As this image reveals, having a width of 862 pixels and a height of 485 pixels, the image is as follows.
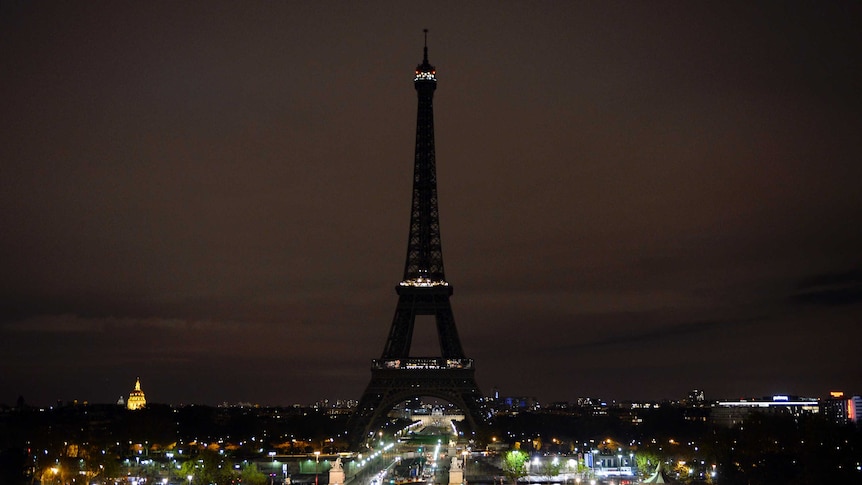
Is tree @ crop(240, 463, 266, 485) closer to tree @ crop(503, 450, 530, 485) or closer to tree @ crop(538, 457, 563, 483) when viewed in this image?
tree @ crop(503, 450, 530, 485)

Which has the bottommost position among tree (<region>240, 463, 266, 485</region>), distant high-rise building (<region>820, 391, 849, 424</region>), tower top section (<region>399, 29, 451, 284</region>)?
tree (<region>240, 463, 266, 485</region>)

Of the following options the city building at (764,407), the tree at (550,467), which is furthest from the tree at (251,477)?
the city building at (764,407)

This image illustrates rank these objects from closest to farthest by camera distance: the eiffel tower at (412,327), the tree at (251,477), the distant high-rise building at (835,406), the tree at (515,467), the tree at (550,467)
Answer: the tree at (251,477) < the tree at (515,467) < the tree at (550,467) < the eiffel tower at (412,327) < the distant high-rise building at (835,406)

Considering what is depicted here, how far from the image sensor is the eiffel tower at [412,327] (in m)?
104

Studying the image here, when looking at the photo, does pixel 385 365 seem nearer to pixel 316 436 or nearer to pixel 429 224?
pixel 429 224

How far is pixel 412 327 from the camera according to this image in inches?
4245

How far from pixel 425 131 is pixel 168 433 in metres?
43.5

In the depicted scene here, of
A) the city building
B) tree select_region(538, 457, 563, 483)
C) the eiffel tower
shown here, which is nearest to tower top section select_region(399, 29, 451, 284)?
the eiffel tower

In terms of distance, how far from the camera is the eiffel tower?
103812 millimetres

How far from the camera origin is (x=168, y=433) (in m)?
110

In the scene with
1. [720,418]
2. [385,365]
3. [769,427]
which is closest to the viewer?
[769,427]

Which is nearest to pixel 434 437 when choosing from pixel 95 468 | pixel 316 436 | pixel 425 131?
pixel 316 436

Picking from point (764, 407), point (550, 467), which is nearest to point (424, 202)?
point (550, 467)

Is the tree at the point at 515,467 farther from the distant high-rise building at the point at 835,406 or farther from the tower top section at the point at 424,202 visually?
the distant high-rise building at the point at 835,406
